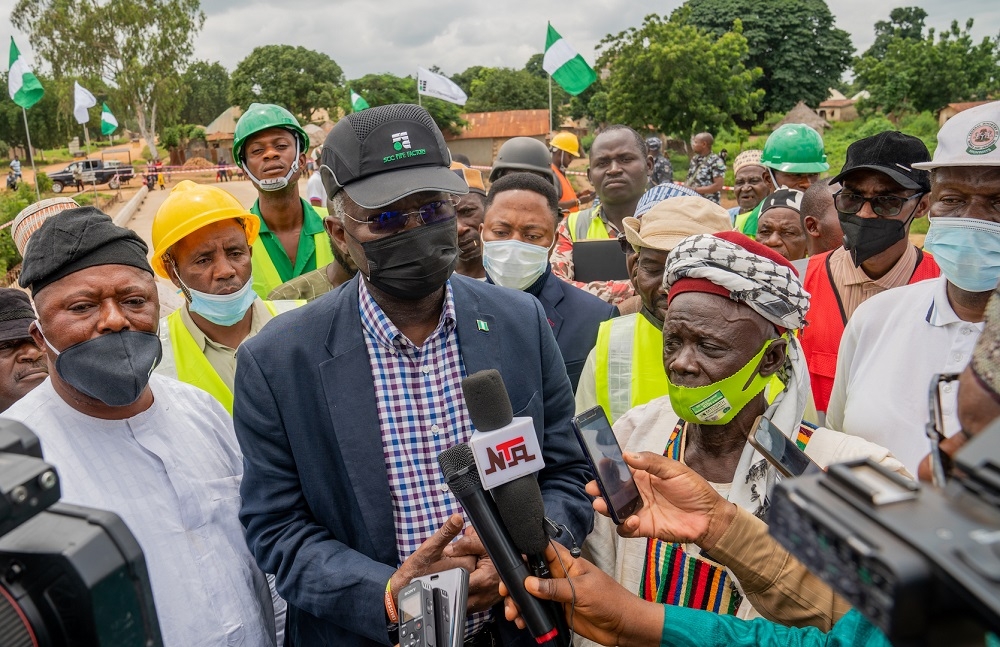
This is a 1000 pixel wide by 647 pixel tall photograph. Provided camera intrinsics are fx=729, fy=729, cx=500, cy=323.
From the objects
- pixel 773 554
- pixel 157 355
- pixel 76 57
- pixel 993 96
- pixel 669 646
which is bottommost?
pixel 669 646

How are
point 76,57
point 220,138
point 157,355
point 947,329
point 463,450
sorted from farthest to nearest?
point 220,138
point 76,57
point 947,329
point 157,355
point 463,450

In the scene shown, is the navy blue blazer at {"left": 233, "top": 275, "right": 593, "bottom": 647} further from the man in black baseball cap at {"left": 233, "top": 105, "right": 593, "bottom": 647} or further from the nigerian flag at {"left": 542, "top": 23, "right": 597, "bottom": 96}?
the nigerian flag at {"left": 542, "top": 23, "right": 597, "bottom": 96}

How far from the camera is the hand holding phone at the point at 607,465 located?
1868 mm

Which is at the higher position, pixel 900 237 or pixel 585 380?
pixel 900 237

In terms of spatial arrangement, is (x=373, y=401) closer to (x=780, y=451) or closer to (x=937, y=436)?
(x=780, y=451)

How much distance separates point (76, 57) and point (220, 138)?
9566 mm

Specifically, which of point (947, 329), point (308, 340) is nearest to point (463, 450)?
point (308, 340)

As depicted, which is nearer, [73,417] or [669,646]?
[669,646]

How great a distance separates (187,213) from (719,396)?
8.03 feet

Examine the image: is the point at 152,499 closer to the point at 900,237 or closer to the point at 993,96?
the point at 900,237

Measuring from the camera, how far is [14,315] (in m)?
3.38

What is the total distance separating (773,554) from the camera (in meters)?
1.92

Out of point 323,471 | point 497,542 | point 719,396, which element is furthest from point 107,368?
point 719,396

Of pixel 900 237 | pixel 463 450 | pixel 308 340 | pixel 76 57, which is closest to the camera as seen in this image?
pixel 463 450
